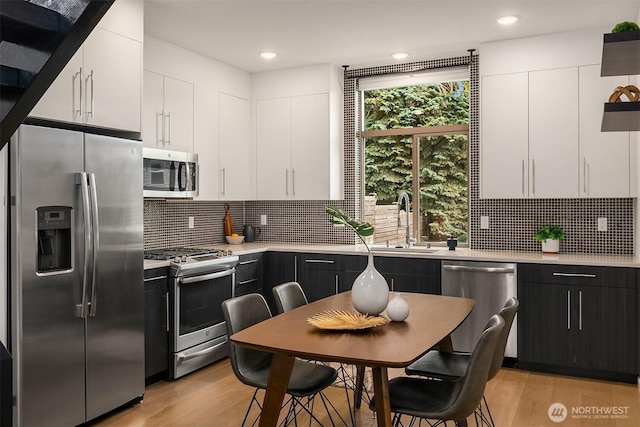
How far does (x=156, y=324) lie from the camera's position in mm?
3762

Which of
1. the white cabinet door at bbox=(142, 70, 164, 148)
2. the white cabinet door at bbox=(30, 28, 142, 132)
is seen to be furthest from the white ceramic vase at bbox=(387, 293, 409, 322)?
the white cabinet door at bbox=(142, 70, 164, 148)

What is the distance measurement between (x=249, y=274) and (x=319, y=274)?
624mm

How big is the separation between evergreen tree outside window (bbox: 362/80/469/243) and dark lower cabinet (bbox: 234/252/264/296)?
1.36 meters

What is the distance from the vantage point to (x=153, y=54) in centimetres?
423

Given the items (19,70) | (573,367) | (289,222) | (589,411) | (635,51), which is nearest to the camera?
(635,51)

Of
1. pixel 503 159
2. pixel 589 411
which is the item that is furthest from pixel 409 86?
pixel 589 411

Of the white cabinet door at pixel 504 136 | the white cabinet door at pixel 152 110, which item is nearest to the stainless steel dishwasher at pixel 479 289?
the white cabinet door at pixel 504 136

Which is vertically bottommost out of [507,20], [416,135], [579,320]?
[579,320]

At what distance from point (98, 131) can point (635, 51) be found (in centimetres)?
289

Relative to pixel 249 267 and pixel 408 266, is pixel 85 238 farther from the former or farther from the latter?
pixel 408 266

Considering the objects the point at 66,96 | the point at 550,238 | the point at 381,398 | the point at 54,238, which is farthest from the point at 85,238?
the point at 550,238

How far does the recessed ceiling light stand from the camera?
3824 millimetres

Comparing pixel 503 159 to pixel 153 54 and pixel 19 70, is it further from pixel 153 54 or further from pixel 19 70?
pixel 19 70

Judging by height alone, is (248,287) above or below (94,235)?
below
